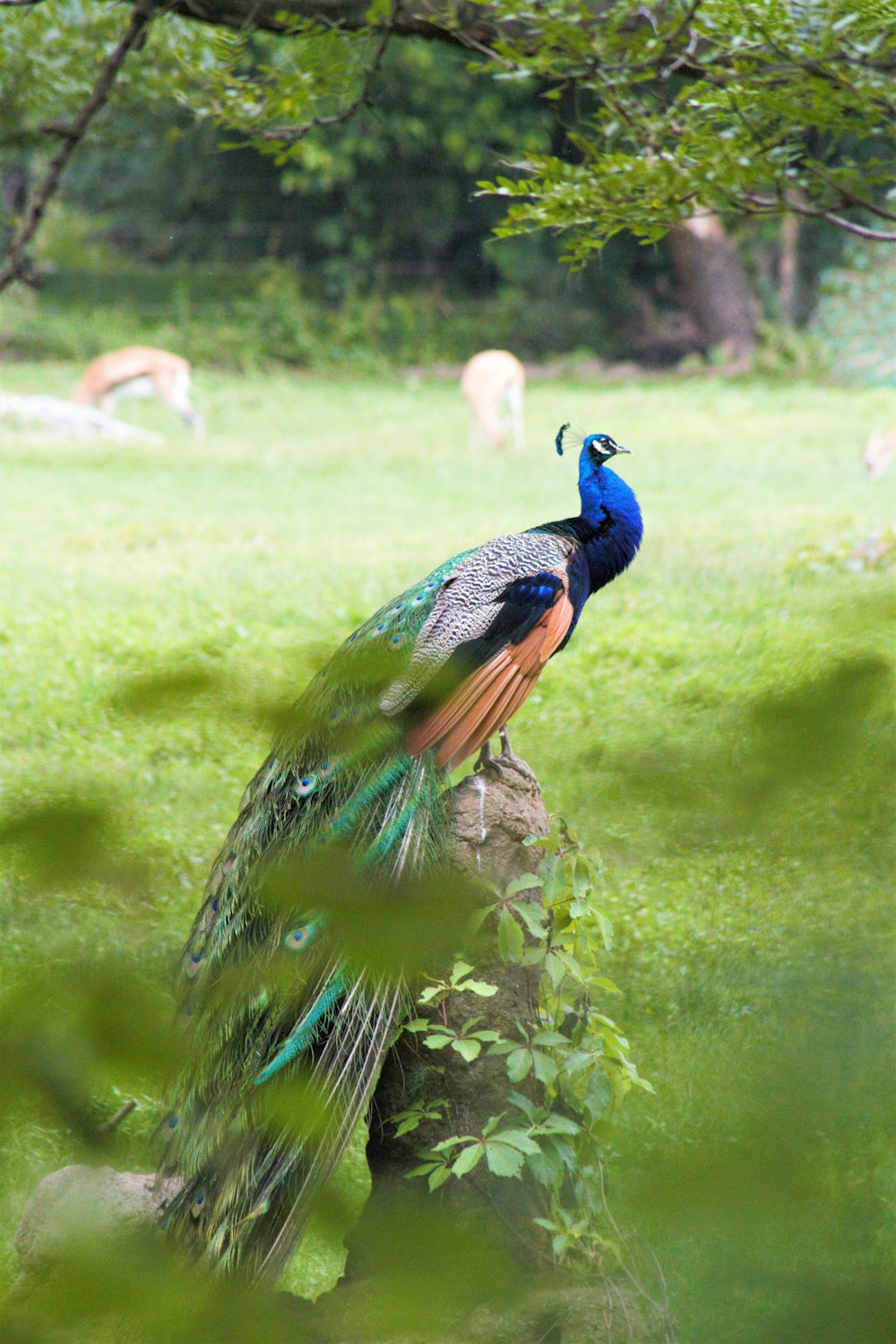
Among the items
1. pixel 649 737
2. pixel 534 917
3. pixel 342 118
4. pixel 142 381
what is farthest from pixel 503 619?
pixel 142 381

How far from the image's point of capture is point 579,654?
189 inches

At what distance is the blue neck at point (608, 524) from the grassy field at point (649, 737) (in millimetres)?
289

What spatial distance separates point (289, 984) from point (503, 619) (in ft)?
4.57

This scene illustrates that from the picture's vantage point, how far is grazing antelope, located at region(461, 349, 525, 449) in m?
9.20

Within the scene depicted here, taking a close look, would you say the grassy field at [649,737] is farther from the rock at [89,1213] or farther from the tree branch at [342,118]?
the tree branch at [342,118]

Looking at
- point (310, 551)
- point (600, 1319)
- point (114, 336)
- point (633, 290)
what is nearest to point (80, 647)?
point (310, 551)

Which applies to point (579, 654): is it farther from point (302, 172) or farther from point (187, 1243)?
point (302, 172)

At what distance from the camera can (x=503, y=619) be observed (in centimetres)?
200

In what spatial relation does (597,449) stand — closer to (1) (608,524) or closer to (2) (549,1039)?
(1) (608,524)

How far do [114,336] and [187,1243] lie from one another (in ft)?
42.5

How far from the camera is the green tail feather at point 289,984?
60 centimetres

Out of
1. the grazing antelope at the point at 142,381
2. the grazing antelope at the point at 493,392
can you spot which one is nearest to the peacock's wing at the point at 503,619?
the grazing antelope at the point at 493,392

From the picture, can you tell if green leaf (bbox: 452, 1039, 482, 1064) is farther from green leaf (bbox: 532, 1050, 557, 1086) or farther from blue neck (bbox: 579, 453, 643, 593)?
blue neck (bbox: 579, 453, 643, 593)

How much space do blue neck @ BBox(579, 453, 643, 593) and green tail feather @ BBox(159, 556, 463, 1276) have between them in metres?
0.48
